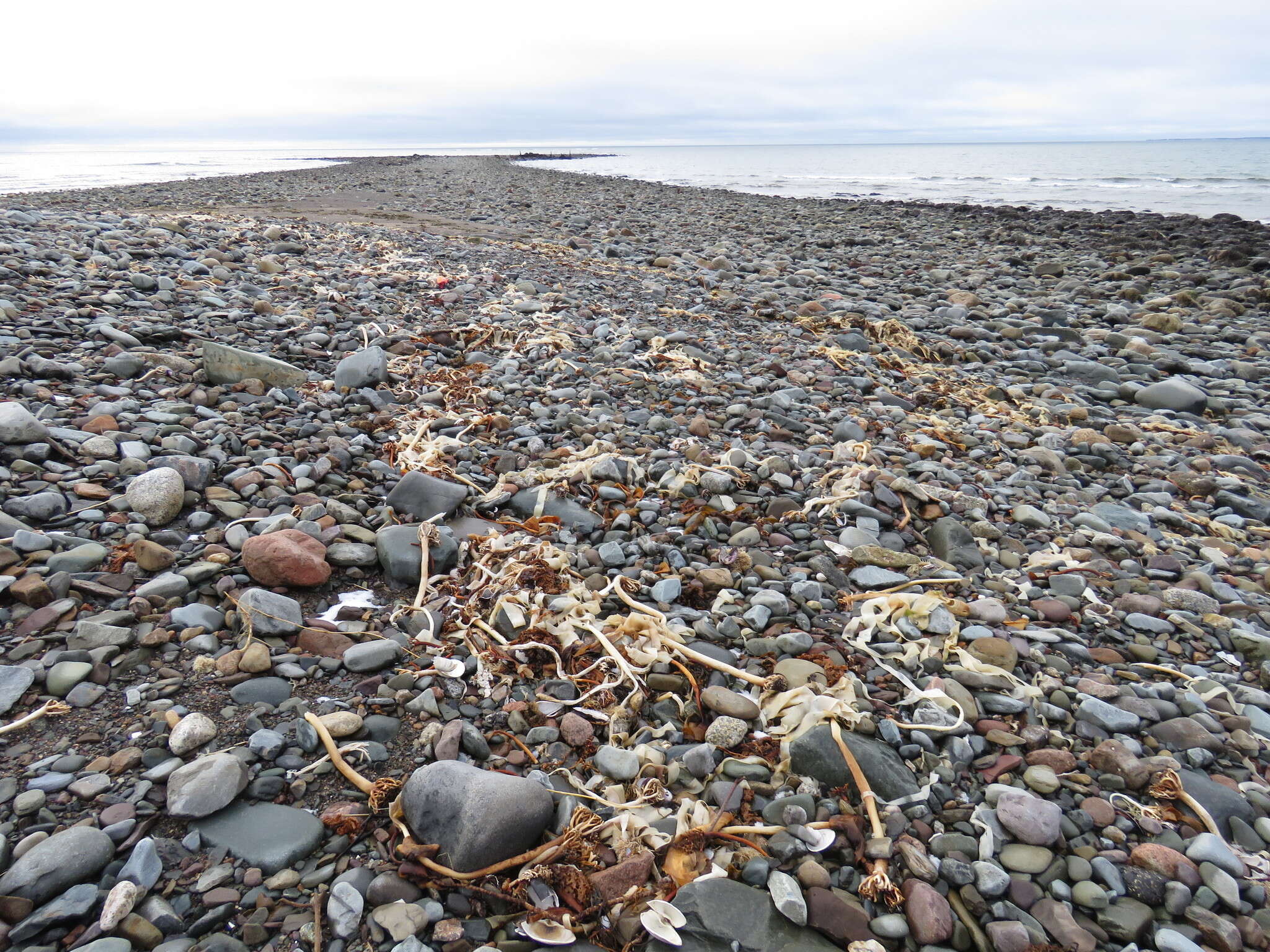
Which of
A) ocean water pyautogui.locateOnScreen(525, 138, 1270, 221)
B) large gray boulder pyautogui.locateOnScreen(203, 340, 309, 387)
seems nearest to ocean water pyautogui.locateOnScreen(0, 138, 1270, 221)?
ocean water pyautogui.locateOnScreen(525, 138, 1270, 221)

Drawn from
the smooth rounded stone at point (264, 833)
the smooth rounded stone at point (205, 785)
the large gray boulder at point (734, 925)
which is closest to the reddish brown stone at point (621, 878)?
the large gray boulder at point (734, 925)

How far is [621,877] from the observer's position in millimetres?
1678

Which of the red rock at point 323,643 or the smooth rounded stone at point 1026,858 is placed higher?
the red rock at point 323,643

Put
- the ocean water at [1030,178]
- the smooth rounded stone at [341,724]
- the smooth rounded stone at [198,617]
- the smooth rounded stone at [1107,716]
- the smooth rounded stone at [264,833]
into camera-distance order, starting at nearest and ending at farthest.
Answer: the smooth rounded stone at [264,833] → the smooth rounded stone at [341,724] → the smooth rounded stone at [1107,716] → the smooth rounded stone at [198,617] → the ocean water at [1030,178]

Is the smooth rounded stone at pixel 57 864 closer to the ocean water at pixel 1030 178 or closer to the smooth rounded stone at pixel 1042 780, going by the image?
the smooth rounded stone at pixel 1042 780

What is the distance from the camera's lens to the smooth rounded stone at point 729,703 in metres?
2.16

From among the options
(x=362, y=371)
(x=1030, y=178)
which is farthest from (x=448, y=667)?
(x=1030, y=178)

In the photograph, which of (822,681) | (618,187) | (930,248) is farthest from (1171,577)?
(618,187)

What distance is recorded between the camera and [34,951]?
1.37 meters

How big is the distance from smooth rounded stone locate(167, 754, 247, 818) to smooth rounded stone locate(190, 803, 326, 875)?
30mm

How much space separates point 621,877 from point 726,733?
1.83 feet

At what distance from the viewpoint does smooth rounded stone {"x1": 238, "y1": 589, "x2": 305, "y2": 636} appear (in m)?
2.36

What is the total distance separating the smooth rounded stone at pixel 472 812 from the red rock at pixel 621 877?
0.22 meters

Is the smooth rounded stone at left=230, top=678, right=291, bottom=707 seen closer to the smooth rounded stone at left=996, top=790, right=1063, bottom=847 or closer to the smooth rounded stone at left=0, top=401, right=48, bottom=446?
the smooth rounded stone at left=0, top=401, right=48, bottom=446
